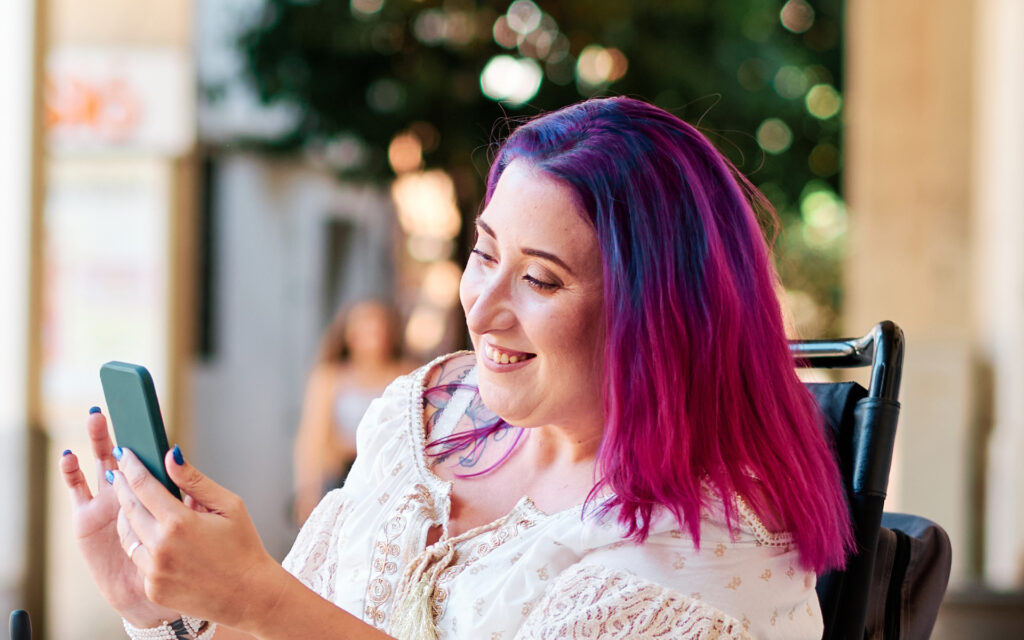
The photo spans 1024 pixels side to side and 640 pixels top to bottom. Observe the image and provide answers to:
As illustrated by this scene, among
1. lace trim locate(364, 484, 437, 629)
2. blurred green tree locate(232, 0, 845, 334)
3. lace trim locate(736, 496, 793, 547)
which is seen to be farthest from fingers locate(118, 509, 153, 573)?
blurred green tree locate(232, 0, 845, 334)

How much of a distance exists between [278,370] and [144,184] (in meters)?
2.90

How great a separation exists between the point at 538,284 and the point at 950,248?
18.2ft

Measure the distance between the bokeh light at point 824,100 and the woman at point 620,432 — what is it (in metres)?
10.8

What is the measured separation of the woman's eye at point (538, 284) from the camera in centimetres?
178

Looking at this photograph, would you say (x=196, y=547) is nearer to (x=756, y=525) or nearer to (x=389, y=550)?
(x=389, y=550)

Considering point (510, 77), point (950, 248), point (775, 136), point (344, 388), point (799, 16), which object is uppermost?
point (799, 16)

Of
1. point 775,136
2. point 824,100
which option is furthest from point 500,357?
point 824,100

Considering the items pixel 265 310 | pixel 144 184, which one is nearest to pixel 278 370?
pixel 265 310

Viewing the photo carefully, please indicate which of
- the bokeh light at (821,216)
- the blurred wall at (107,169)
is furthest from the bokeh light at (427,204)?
the bokeh light at (821,216)

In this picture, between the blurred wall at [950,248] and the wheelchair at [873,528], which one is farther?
the blurred wall at [950,248]

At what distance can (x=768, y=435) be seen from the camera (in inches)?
70.2

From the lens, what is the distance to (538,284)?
5.88ft

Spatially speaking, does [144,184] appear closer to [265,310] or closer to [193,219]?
[193,219]

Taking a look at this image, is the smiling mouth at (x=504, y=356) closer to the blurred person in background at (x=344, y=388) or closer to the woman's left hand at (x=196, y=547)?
the woman's left hand at (x=196, y=547)
